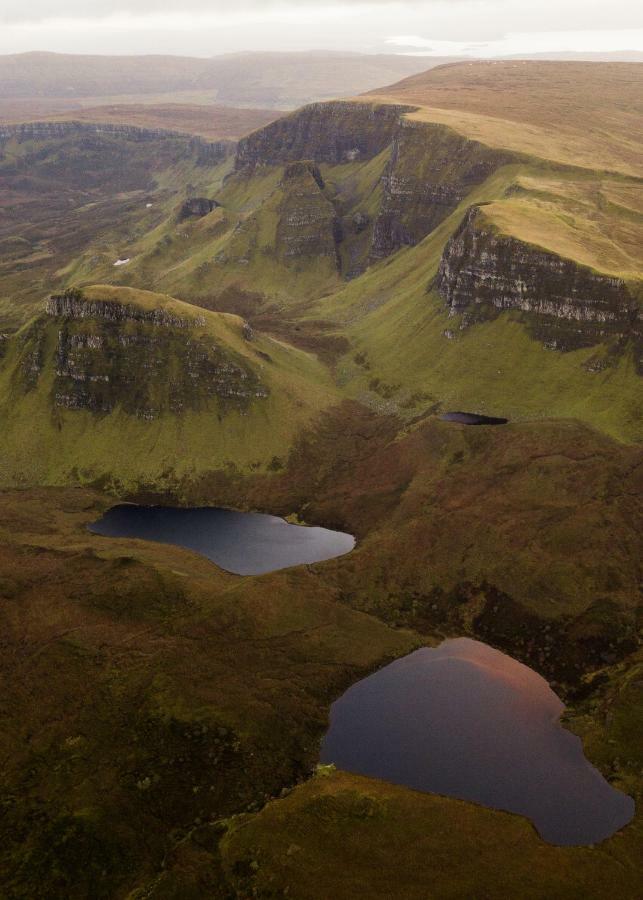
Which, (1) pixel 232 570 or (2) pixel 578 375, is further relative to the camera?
(2) pixel 578 375

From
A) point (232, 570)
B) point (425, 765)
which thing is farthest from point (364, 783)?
point (232, 570)

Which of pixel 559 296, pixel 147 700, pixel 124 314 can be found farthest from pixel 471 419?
pixel 147 700

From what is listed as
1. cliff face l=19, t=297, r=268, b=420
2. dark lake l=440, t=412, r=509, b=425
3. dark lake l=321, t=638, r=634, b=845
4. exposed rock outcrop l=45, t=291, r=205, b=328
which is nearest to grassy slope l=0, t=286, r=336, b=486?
exposed rock outcrop l=45, t=291, r=205, b=328

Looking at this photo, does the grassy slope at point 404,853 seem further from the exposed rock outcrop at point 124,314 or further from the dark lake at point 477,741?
the exposed rock outcrop at point 124,314

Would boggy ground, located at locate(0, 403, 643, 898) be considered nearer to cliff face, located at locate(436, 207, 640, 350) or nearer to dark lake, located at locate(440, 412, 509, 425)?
dark lake, located at locate(440, 412, 509, 425)

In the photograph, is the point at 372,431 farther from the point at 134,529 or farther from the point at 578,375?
the point at 134,529
